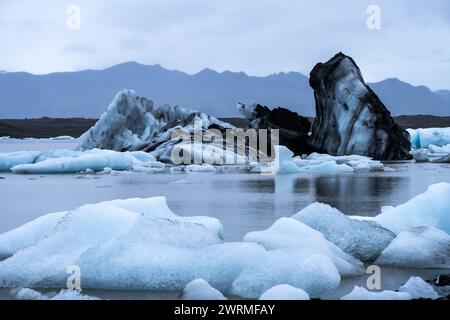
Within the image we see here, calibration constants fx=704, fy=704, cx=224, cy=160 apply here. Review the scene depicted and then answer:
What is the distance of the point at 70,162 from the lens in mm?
17562

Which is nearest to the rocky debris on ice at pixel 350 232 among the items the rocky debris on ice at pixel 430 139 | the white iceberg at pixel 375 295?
the white iceberg at pixel 375 295

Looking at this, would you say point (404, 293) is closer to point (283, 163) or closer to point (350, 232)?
point (350, 232)

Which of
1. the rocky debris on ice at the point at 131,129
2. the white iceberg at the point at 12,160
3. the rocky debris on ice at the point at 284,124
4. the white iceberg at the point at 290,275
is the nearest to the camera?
the white iceberg at the point at 290,275

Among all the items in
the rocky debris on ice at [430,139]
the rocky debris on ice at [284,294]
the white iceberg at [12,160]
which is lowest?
the rocky debris on ice at [284,294]

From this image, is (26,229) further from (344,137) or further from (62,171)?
(344,137)

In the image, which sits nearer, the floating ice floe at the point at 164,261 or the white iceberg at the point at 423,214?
the floating ice floe at the point at 164,261

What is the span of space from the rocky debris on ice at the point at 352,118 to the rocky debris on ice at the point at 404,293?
18.6m

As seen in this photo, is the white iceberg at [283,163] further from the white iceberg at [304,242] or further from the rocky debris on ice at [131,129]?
the white iceberg at [304,242]

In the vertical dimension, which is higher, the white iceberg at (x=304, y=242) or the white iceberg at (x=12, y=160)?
the white iceberg at (x=12, y=160)

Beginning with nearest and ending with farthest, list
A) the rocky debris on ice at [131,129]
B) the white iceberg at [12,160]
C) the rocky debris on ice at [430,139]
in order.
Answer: the white iceberg at [12,160], the rocky debris on ice at [131,129], the rocky debris on ice at [430,139]

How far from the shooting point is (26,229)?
559 cm

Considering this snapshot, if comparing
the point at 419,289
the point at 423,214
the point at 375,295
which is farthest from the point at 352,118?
the point at 375,295

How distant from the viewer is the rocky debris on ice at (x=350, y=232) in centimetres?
531

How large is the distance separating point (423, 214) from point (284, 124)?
1987cm
